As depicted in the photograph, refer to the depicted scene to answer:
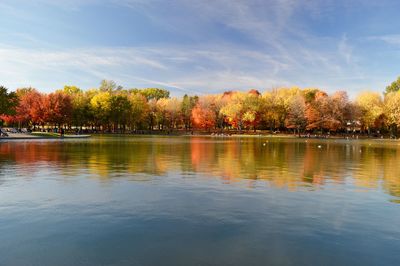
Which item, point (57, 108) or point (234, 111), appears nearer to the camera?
point (57, 108)

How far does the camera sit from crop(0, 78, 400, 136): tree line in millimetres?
117375

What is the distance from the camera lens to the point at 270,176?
77.6 feet

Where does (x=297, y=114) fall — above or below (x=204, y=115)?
below

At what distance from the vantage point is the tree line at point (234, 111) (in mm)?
117375

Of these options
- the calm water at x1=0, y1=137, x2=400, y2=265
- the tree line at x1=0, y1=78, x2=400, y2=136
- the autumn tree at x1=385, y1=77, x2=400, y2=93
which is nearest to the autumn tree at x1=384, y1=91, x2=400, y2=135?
the tree line at x1=0, y1=78, x2=400, y2=136

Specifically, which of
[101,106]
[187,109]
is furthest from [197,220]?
[187,109]

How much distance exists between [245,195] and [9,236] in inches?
384

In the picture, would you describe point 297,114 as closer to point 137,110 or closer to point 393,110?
point 393,110

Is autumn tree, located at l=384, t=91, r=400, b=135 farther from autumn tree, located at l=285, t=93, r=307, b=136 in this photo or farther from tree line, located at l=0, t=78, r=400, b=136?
autumn tree, located at l=285, t=93, r=307, b=136

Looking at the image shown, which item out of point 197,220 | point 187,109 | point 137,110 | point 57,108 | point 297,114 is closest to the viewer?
point 197,220

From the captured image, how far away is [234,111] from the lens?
5344 inches

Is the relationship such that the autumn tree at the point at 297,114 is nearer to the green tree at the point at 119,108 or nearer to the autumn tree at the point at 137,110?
the autumn tree at the point at 137,110

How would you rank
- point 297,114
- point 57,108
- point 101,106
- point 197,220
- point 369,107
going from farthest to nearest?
point 297,114
point 369,107
point 101,106
point 57,108
point 197,220

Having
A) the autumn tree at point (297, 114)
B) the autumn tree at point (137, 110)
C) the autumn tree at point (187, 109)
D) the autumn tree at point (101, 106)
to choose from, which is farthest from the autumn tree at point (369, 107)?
the autumn tree at point (101, 106)
